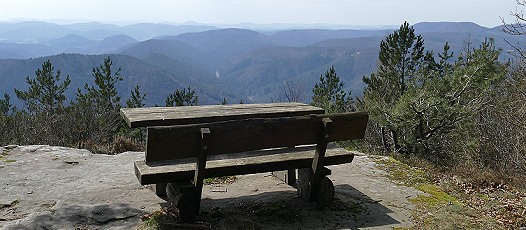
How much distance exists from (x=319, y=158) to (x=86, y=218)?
2660 millimetres

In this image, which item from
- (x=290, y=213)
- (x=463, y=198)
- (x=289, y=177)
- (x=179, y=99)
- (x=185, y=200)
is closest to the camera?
(x=185, y=200)

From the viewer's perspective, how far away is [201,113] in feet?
18.6

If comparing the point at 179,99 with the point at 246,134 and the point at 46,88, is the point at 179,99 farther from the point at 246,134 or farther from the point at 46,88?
the point at 246,134

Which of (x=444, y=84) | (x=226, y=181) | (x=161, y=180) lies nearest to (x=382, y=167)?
(x=226, y=181)

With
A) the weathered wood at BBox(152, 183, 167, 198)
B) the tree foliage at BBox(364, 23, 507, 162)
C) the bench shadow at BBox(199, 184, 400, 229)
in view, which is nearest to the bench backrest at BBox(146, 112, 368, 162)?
the bench shadow at BBox(199, 184, 400, 229)

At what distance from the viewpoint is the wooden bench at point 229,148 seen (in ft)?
13.6

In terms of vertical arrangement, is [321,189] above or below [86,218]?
above

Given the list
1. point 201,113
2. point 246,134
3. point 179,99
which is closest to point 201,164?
point 246,134

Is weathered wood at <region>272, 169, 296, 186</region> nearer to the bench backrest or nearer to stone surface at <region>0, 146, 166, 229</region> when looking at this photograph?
the bench backrest

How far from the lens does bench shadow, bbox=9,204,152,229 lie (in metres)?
4.52

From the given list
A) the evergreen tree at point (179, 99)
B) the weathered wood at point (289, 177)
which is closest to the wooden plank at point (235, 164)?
→ the weathered wood at point (289, 177)

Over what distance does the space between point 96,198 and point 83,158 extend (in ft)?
8.33

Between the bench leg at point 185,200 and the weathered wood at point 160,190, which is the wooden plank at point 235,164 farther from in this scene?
the weathered wood at point 160,190

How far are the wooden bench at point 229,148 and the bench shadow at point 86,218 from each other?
510 millimetres
